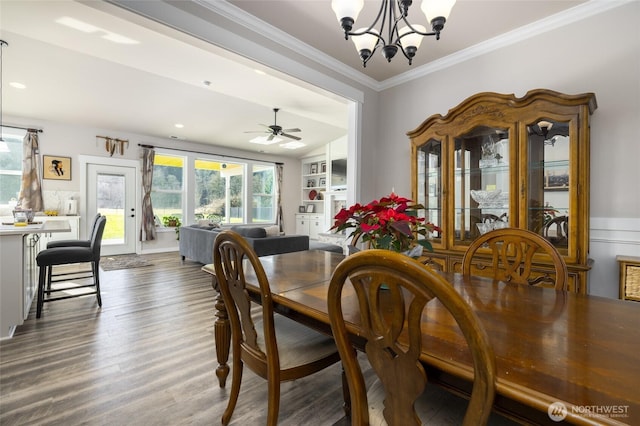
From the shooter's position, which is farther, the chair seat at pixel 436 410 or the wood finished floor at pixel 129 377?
the wood finished floor at pixel 129 377

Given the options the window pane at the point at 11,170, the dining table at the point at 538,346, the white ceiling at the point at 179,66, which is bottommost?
the dining table at the point at 538,346

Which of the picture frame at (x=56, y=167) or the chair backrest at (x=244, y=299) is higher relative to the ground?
the picture frame at (x=56, y=167)

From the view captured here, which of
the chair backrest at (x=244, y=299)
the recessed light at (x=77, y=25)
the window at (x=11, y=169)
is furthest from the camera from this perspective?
the window at (x=11, y=169)

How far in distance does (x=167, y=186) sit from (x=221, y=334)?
6.04 meters

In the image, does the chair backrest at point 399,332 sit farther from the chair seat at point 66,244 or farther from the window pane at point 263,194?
the window pane at point 263,194

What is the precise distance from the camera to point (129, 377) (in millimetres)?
1816

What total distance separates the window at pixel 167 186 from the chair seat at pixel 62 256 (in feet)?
13.1

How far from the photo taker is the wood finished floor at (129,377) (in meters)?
1.50

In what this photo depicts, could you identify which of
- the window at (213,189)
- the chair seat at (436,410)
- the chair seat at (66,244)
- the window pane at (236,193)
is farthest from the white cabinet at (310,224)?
the chair seat at (436,410)

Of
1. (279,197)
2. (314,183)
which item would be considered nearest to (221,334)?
(279,197)

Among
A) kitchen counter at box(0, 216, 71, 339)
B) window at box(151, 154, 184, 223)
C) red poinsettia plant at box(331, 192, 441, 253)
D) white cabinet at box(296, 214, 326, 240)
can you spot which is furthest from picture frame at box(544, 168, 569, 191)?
window at box(151, 154, 184, 223)

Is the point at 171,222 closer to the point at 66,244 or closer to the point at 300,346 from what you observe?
the point at 66,244

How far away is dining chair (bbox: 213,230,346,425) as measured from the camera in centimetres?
116

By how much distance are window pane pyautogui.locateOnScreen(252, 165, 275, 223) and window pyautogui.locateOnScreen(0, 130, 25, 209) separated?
4.69 meters
